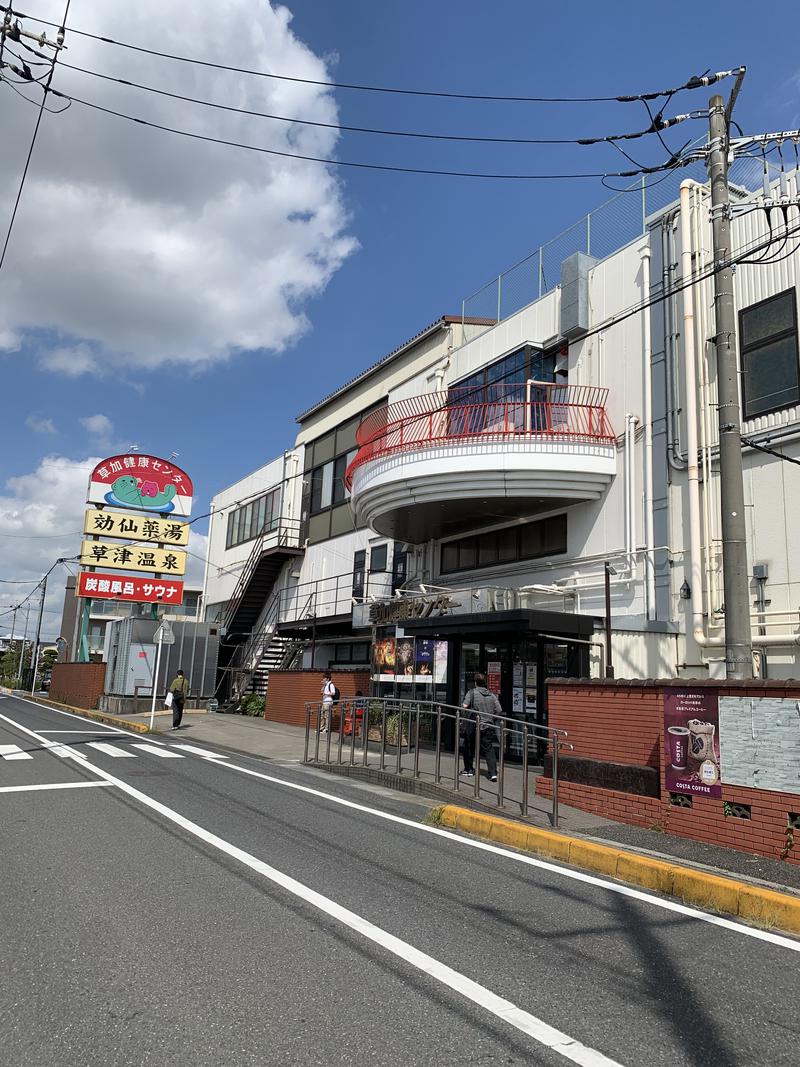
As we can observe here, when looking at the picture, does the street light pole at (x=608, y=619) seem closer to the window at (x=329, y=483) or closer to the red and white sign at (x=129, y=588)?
the window at (x=329, y=483)

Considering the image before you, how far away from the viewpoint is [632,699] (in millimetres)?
9578

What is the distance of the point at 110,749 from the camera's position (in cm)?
1555

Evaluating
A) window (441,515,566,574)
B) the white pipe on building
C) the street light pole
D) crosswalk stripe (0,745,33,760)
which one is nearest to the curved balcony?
window (441,515,566,574)

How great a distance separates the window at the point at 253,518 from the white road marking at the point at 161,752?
17165mm

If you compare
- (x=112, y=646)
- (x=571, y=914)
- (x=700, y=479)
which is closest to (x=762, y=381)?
(x=700, y=479)

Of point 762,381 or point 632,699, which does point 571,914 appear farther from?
point 762,381

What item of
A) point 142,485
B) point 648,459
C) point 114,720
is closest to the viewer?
point 648,459

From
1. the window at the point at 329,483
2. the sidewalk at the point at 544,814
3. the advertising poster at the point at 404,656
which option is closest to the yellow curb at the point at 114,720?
the sidewalk at the point at 544,814

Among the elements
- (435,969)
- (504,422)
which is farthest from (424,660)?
(435,969)

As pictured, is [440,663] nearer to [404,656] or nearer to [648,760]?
[404,656]

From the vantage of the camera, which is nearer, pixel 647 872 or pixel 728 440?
pixel 647 872

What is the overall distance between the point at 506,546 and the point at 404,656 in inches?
150

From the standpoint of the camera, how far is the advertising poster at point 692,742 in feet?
27.3

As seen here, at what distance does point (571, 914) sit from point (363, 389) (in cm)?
2434
